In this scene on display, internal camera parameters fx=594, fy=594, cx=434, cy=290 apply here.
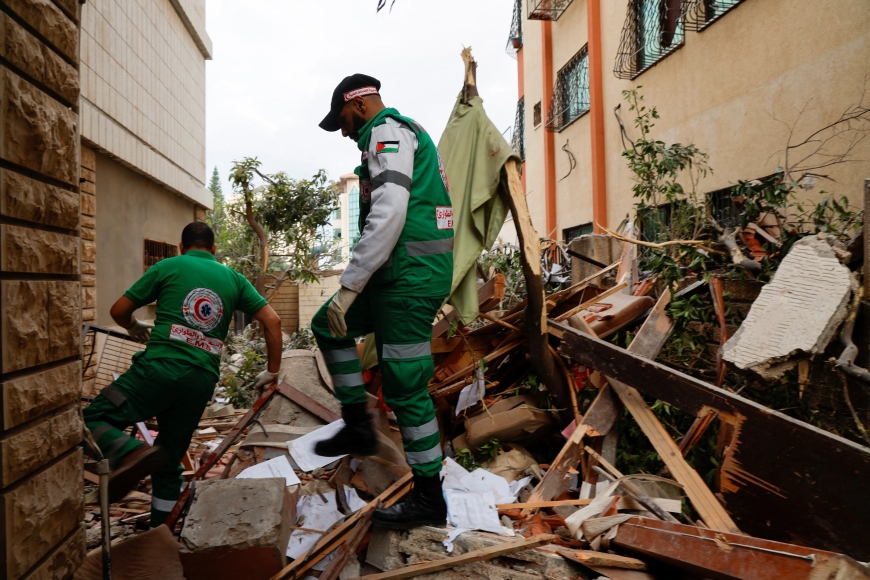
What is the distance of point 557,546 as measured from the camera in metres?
2.51

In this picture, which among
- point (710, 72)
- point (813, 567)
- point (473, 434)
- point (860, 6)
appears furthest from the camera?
point (710, 72)

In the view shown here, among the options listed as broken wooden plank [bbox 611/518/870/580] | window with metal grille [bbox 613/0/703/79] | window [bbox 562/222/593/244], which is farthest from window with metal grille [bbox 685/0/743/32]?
broken wooden plank [bbox 611/518/870/580]

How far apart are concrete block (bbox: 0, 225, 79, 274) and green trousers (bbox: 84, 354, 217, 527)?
1142mm

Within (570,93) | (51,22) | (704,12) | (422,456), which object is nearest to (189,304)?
(422,456)

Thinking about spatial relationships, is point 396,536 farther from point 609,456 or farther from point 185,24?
point 185,24

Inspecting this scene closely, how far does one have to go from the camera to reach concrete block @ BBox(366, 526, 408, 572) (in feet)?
8.73

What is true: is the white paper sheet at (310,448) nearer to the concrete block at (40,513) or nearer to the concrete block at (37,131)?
the concrete block at (40,513)

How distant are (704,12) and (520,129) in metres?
8.39

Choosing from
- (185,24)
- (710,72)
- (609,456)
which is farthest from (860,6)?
(185,24)

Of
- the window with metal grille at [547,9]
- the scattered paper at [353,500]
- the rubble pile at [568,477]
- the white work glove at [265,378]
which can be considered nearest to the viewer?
the rubble pile at [568,477]

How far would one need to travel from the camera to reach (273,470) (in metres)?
3.37

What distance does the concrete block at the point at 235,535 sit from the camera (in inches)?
94.3

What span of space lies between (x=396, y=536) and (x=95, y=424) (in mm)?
1445

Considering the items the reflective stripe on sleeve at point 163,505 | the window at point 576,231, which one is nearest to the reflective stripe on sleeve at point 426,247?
the reflective stripe on sleeve at point 163,505
